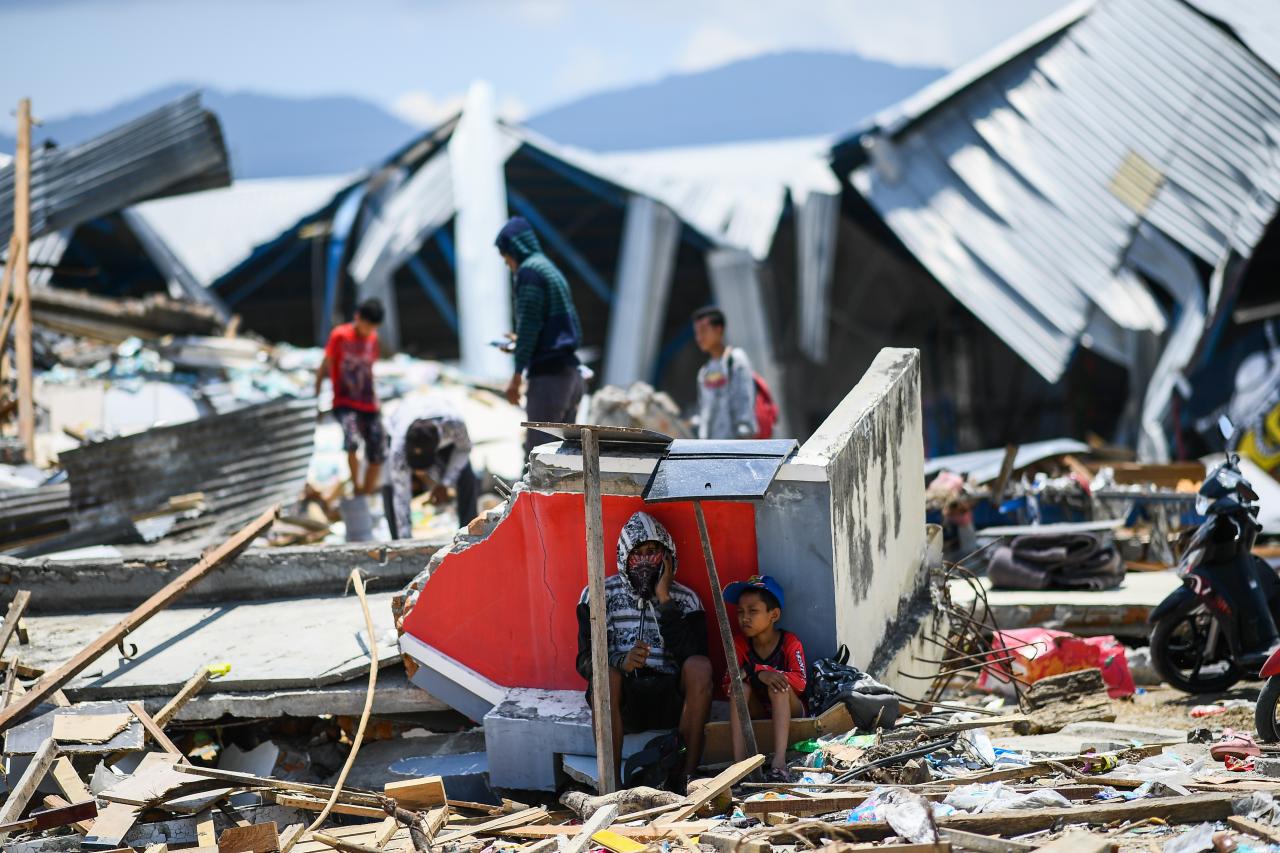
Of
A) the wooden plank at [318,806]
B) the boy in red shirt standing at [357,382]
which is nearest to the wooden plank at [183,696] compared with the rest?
the wooden plank at [318,806]

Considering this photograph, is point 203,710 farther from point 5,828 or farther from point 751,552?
point 751,552

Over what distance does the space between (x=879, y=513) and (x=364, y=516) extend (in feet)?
14.4

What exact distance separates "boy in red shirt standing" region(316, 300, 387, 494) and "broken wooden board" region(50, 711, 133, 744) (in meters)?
3.42

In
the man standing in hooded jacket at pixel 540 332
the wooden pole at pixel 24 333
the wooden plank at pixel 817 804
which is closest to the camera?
the wooden plank at pixel 817 804

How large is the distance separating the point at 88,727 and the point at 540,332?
3.13 m

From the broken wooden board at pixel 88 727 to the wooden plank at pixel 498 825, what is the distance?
1757 mm

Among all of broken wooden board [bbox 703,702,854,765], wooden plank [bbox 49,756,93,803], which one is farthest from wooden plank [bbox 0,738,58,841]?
broken wooden board [bbox 703,702,854,765]

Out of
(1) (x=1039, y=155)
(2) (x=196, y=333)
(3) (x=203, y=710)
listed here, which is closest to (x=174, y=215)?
(2) (x=196, y=333)

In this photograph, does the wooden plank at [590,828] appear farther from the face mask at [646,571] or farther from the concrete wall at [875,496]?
the concrete wall at [875,496]

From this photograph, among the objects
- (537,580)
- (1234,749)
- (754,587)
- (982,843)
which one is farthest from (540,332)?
(982,843)

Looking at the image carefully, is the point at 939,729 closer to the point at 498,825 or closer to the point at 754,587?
the point at 754,587

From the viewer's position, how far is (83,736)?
5734 mm

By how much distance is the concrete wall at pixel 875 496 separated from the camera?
17.6ft

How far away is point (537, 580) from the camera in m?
5.69
